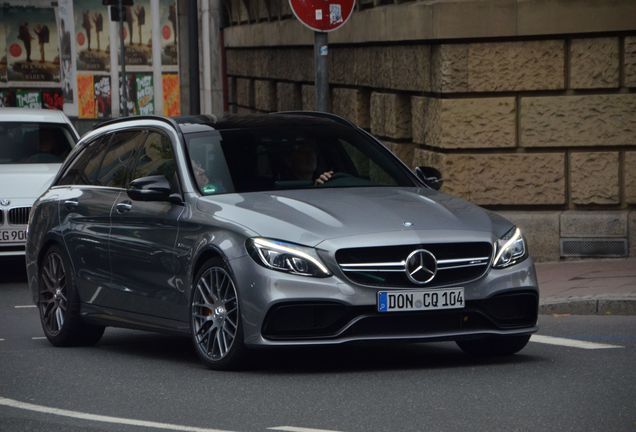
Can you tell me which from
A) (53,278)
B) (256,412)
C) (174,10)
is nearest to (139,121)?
(53,278)

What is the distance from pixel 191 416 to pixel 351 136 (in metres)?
3.46

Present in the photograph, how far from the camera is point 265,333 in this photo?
953 cm

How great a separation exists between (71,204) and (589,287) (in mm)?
4259

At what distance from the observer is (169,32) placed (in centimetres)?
4375

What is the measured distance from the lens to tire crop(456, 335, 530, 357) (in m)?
10.3

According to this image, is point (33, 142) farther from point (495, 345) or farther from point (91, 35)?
point (91, 35)

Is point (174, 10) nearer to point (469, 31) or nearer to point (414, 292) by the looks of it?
point (469, 31)

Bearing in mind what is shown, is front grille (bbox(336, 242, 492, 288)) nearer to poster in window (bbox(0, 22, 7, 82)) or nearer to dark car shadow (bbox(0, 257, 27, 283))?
dark car shadow (bbox(0, 257, 27, 283))

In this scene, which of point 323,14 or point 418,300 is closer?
point 418,300

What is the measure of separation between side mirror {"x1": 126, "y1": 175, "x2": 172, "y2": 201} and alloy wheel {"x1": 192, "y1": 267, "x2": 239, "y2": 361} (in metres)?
0.74

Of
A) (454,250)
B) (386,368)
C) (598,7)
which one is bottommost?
(386,368)

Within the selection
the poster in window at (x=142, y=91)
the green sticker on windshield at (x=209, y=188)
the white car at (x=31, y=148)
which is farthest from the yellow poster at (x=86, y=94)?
the green sticker on windshield at (x=209, y=188)

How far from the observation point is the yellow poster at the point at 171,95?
1724 inches

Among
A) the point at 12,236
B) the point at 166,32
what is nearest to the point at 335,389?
the point at 12,236
